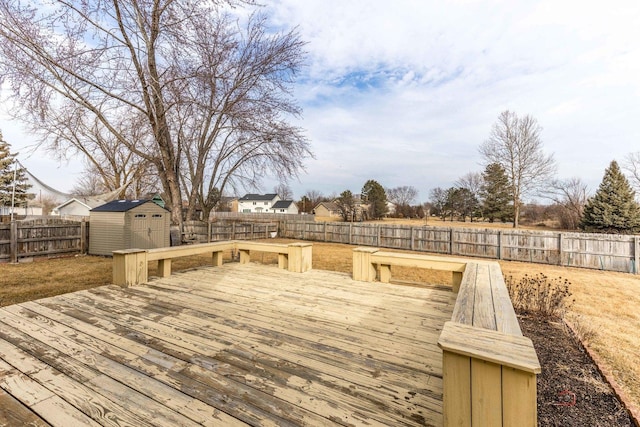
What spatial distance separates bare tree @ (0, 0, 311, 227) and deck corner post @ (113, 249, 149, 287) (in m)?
6.40

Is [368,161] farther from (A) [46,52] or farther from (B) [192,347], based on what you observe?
(B) [192,347]

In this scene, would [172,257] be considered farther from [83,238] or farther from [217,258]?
[83,238]

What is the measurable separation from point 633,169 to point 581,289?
2160cm

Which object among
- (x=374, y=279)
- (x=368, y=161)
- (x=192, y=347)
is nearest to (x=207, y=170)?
(x=368, y=161)

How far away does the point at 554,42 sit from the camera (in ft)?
22.4

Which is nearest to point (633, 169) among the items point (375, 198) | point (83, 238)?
point (375, 198)

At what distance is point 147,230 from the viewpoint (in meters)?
10.1

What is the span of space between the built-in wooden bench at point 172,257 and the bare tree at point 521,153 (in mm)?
22323

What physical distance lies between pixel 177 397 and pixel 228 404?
13.5 inches

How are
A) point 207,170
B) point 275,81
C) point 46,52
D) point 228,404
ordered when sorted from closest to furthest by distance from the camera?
point 228,404 < point 46,52 < point 275,81 < point 207,170

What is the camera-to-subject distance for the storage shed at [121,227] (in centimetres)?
952

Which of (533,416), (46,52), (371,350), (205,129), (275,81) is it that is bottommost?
(371,350)

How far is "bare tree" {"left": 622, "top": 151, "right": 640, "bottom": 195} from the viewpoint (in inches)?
772

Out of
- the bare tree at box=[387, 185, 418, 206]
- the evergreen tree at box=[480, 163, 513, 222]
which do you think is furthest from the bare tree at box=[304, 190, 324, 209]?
the evergreen tree at box=[480, 163, 513, 222]
